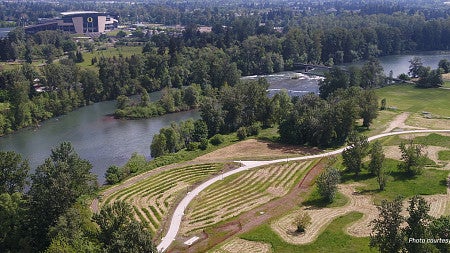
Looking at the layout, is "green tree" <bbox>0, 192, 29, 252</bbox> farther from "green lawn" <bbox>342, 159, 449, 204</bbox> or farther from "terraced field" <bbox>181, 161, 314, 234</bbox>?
"green lawn" <bbox>342, 159, 449, 204</bbox>

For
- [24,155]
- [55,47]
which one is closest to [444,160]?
[24,155]

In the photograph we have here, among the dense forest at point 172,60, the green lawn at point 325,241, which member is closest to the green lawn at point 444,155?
the green lawn at point 325,241

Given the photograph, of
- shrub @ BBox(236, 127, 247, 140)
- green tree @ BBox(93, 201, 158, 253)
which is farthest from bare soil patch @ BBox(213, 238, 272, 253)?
shrub @ BBox(236, 127, 247, 140)

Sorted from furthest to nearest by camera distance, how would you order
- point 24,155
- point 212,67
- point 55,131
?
1. point 212,67
2. point 55,131
3. point 24,155

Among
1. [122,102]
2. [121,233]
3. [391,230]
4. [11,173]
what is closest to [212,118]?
[122,102]

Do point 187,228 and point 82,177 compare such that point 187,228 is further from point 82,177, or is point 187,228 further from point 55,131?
point 55,131

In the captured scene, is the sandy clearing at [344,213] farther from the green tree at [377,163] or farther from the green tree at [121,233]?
the green tree at [121,233]
